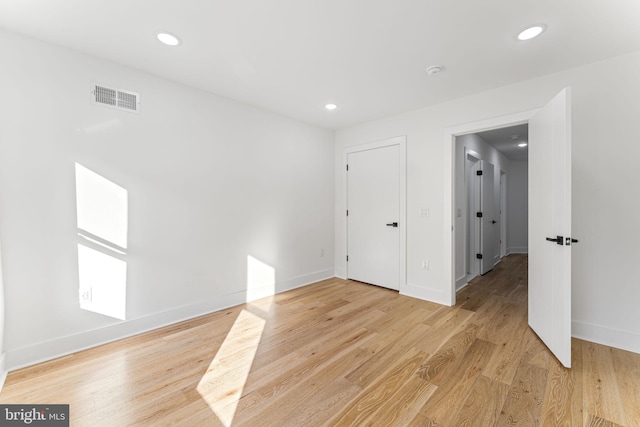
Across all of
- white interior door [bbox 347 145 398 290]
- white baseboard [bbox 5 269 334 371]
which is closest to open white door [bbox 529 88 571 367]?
white interior door [bbox 347 145 398 290]

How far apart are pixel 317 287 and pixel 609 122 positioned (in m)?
3.60

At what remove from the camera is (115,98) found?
2.39 meters

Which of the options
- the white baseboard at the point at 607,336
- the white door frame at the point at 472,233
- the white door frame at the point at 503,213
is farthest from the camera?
the white door frame at the point at 503,213

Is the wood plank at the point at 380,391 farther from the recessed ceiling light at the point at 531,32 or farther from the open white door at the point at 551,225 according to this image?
the recessed ceiling light at the point at 531,32

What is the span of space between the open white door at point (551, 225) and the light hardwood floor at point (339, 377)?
23 centimetres

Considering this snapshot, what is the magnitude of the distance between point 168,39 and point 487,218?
541cm

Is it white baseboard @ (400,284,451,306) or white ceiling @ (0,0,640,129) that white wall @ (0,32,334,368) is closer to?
white ceiling @ (0,0,640,129)

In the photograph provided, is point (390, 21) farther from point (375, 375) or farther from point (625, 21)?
point (375, 375)

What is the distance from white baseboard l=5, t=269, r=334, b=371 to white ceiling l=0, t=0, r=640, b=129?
7.79 ft

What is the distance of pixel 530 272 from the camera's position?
105 inches

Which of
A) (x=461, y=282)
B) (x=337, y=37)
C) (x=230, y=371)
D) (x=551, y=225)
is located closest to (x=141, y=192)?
(x=230, y=371)

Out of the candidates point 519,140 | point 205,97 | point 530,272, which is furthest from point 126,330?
point 519,140

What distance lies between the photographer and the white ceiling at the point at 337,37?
1.73 metres

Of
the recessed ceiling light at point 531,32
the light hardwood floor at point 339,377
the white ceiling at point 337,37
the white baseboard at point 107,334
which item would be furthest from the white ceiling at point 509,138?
the white baseboard at point 107,334
